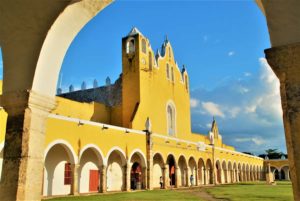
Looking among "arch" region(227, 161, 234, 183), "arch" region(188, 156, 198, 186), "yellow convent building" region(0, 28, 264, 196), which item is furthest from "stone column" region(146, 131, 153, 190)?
"arch" region(227, 161, 234, 183)

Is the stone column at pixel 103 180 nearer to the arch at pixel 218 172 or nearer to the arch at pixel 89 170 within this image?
the arch at pixel 89 170

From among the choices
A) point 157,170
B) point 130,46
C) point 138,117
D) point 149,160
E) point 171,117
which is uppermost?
point 130,46

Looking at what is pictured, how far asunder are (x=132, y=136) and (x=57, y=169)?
5.16 meters

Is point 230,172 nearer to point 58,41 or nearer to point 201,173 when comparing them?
point 201,173

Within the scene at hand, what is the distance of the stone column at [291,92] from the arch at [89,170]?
14.6 metres

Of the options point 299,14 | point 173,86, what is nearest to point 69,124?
point 299,14

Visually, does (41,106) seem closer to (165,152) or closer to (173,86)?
(165,152)

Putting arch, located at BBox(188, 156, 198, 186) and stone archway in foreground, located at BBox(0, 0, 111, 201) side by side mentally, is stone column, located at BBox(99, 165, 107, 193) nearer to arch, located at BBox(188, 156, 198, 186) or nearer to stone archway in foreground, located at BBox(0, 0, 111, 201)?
arch, located at BBox(188, 156, 198, 186)

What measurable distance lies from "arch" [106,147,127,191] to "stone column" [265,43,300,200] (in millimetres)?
16426

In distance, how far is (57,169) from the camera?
16.5 metres

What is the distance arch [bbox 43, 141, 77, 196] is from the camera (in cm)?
1561

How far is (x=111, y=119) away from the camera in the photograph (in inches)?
962

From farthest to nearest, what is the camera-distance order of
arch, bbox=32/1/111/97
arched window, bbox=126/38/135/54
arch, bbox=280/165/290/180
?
arch, bbox=280/165/290/180
arched window, bbox=126/38/135/54
arch, bbox=32/1/111/97

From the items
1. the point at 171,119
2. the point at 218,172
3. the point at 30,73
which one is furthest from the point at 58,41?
the point at 218,172
